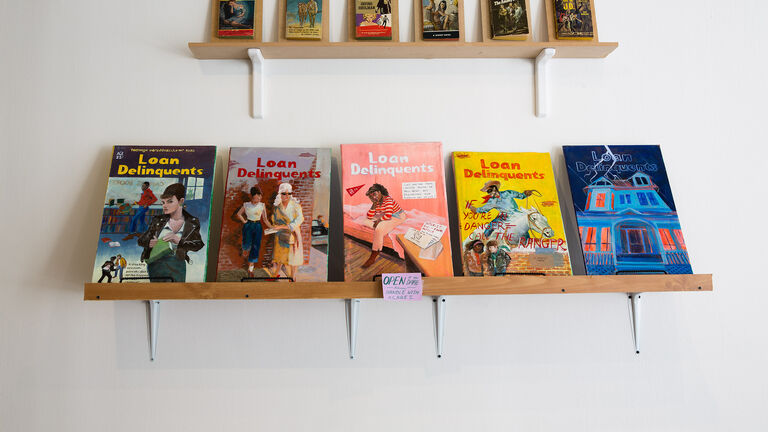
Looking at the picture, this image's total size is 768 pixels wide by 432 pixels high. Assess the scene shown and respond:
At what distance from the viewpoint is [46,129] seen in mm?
1632

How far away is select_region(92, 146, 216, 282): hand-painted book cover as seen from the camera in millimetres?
1428

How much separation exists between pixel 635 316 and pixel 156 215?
1.57 metres

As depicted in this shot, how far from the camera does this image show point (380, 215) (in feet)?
4.90


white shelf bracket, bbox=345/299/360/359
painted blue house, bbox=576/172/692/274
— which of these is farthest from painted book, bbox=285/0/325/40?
painted blue house, bbox=576/172/692/274

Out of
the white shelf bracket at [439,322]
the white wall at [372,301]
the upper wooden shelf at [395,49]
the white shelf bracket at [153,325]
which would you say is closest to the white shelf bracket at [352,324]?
the white wall at [372,301]

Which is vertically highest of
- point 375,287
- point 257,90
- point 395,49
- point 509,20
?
point 509,20

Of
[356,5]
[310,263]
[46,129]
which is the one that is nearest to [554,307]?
[310,263]

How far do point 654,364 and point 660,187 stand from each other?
0.58 metres

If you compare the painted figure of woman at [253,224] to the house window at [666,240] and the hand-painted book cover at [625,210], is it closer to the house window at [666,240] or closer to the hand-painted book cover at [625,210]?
the hand-painted book cover at [625,210]

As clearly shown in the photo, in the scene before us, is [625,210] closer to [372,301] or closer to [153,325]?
[372,301]

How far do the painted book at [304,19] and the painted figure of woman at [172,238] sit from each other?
632 mm

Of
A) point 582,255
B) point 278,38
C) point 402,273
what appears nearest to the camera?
point 402,273

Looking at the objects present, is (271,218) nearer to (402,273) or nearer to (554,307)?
(402,273)

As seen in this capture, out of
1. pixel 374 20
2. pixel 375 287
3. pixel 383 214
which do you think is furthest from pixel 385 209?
pixel 374 20
